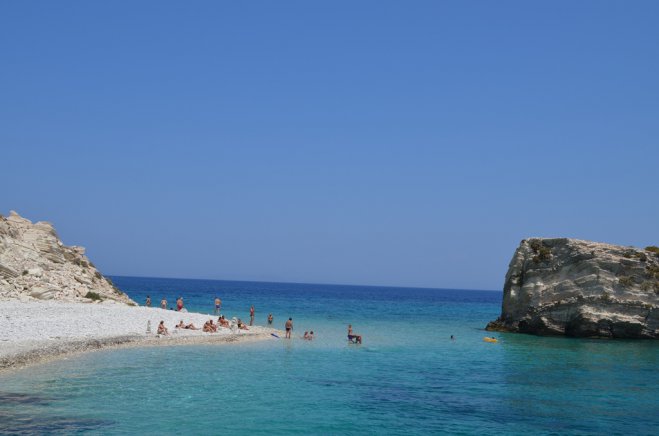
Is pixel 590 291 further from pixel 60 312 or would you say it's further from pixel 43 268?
pixel 43 268

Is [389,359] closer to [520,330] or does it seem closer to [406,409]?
[406,409]

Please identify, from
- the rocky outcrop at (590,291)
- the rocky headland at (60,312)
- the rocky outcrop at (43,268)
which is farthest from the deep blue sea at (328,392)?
the rocky outcrop at (43,268)

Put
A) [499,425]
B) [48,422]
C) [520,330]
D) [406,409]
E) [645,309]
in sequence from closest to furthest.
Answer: [48,422] → [499,425] → [406,409] → [645,309] → [520,330]

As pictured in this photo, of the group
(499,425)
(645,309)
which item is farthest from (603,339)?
(499,425)

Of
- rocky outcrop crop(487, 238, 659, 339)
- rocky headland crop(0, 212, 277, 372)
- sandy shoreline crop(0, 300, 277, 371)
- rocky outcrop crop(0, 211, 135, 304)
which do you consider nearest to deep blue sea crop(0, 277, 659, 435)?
sandy shoreline crop(0, 300, 277, 371)

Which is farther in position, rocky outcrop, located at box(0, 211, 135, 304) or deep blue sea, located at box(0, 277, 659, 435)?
rocky outcrop, located at box(0, 211, 135, 304)

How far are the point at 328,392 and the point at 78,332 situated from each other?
18.0 meters

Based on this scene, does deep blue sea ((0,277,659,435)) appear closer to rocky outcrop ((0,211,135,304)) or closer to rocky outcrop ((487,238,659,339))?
rocky outcrop ((487,238,659,339))

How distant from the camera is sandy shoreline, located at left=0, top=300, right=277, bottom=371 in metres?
27.9

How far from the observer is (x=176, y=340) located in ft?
124

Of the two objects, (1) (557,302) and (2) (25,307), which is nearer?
(2) (25,307)

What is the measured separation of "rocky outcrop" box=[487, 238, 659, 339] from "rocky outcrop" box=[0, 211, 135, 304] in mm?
39955

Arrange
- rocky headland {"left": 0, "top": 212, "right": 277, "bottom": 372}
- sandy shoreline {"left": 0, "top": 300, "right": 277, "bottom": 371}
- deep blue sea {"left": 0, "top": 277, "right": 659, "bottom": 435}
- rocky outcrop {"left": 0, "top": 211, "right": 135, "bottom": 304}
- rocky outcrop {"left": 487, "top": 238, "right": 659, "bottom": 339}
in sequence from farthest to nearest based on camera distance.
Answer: rocky outcrop {"left": 487, "top": 238, "right": 659, "bottom": 339}
rocky outcrop {"left": 0, "top": 211, "right": 135, "bottom": 304}
rocky headland {"left": 0, "top": 212, "right": 277, "bottom": 372}
sandy shoreline {"left": 0, "top": 300, "right": 277, "bottom": 371}
deep blue sea {"left": 0, "top": 277, "right": 659, "bottom": 435}

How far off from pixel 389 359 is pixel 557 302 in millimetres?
23272
